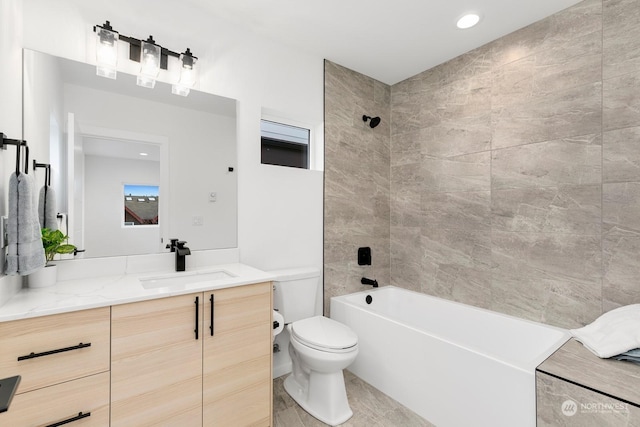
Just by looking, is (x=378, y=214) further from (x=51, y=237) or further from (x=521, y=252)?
(x=51, y=237)

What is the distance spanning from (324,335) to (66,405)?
1240 millimetres

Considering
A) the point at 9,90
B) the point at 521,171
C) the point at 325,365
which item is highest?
the point at 9,90

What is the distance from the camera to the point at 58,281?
1.50m

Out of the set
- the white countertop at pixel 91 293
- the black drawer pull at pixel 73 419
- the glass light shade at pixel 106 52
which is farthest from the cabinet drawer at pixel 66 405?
the glass light shade at pixel 106 52

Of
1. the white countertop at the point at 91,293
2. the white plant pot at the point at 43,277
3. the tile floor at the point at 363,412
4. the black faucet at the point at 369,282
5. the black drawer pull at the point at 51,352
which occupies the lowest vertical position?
the tile floor at the point at 363,412

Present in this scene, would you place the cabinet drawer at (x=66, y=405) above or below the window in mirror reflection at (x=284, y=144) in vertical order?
below

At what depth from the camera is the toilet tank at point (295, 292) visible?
2.14 meters

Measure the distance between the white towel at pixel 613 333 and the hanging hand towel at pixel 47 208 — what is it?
2769 millimetres

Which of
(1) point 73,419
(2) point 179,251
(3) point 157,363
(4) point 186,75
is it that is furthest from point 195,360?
A: (4) point 186,75

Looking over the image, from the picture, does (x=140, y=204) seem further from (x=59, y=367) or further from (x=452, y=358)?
(x=452, y=358)

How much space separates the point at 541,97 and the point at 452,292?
5.19 ft

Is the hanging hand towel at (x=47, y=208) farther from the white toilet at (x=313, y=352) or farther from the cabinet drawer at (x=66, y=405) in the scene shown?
the white toilet at (x=313, y=352)

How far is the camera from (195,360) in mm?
1383

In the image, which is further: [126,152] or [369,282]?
[369,282]
